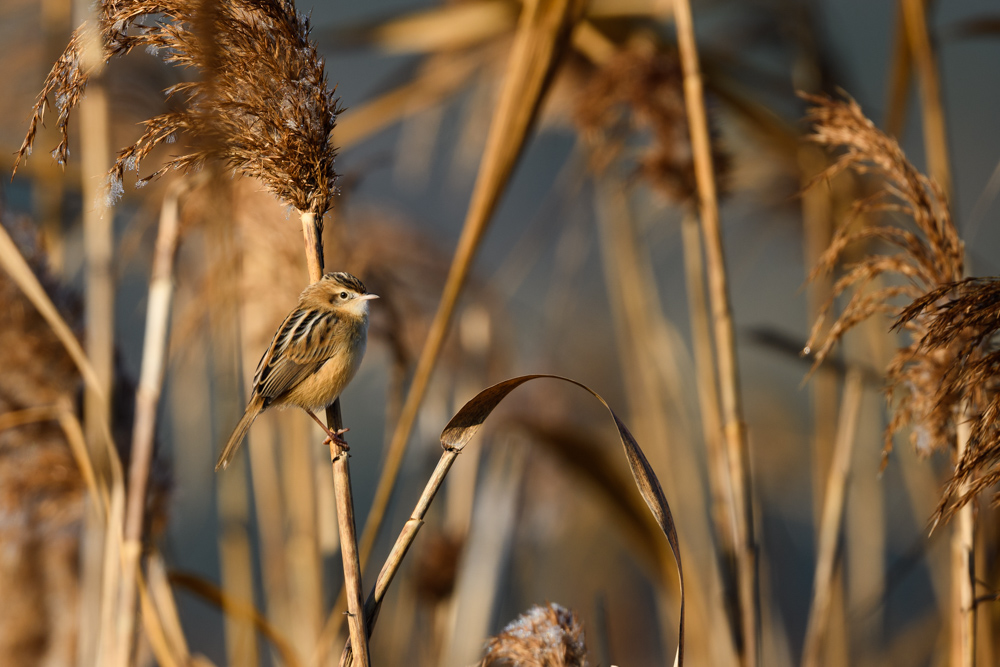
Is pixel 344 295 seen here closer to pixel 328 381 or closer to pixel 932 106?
pixel 328 381

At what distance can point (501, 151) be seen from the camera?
1.15 m

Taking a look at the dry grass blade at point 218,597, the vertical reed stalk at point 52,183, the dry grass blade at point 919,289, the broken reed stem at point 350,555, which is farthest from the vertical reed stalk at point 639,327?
the vertical reed stalk at point 52,183

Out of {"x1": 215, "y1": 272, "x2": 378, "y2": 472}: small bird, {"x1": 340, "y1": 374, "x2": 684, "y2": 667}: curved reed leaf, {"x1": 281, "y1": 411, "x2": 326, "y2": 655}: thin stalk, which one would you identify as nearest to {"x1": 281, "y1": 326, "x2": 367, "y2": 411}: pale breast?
{"x1": 215, "y1": 272, "x2": 378, "y2": 472}: small bird

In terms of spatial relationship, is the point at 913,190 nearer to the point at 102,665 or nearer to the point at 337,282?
the point at 337,282

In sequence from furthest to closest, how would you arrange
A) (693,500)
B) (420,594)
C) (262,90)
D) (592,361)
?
1. (592,361)
2. (693,500)
3. (420,594)
4. (262,90)

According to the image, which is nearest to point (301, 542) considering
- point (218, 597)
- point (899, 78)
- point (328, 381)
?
point (218, 597)

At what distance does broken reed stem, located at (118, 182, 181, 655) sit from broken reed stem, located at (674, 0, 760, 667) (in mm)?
933

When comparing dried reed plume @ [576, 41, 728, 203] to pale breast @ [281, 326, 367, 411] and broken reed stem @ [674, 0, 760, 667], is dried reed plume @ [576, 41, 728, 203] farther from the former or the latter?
pale breast @ [281, 326, 367, 411]

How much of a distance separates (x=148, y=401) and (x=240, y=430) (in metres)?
0.17

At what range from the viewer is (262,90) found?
0.87m

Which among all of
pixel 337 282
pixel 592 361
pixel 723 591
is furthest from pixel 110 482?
pixel 592 361

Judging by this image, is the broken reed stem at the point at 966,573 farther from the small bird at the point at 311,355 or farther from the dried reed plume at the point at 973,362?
the small bird at the point at 311,355

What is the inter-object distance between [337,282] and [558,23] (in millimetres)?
571

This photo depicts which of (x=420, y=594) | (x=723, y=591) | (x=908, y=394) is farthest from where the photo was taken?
(x=420, y=594)
